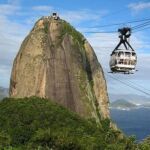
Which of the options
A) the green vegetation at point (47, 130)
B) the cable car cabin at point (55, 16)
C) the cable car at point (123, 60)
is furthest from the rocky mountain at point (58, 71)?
the cable car at point (123, 60)

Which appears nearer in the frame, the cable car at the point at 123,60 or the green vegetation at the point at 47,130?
the cable car at the point at 123,60

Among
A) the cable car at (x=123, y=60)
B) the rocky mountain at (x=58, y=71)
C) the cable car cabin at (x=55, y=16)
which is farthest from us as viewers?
the cable car cabin at (x=55, y=16)

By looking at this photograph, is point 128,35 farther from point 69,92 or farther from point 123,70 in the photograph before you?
point 69,92

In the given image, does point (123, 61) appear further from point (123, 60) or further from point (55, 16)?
point (55, 16)

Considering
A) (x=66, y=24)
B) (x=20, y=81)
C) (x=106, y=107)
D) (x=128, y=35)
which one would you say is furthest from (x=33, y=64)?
(x=128, y=35)

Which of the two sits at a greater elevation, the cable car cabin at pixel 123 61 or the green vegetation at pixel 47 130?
the cable car cabin at pixel 123 61

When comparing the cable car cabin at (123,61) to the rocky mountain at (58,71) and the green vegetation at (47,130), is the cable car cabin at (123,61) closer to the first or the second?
the green vegetation at (47,130)

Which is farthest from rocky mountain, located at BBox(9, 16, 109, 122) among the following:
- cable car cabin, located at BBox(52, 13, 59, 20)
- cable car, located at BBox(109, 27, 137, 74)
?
cable car, located at BBox(109, 27, 137, 74)
